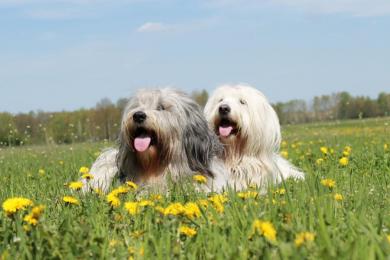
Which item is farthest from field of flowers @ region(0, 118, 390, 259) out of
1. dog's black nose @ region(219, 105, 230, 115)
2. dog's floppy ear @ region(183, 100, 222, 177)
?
dog's black nose @ region(219, 105, 230, 115)

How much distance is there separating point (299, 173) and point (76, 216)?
3.67m

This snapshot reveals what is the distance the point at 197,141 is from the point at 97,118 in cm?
2319

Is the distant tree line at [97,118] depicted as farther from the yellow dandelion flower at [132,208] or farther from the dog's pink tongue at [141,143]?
the yellow dandelion flower at [132,208]

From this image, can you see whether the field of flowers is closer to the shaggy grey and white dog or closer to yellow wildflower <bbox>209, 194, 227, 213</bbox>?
yellow wildflower <bbox>209, 194, 227, 213</bbox>

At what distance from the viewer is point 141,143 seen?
234 inches

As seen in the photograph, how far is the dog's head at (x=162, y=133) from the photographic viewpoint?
5.91 metres

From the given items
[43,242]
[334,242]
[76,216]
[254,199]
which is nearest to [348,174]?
[254,199]

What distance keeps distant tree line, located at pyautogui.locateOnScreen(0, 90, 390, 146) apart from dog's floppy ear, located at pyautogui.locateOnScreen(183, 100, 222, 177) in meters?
0.42

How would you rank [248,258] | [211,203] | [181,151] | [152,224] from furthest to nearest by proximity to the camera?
[181,151], [211,203], [152,224], [248,258]

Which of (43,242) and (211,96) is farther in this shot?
(211,96)

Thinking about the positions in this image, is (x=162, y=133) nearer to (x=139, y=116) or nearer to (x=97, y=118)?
(x=139, y=116)

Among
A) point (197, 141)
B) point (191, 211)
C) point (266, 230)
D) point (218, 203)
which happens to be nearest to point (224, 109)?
point (197, 141)

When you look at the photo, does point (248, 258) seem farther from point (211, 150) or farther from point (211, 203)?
point (211, 150)

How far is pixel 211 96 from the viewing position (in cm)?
721
